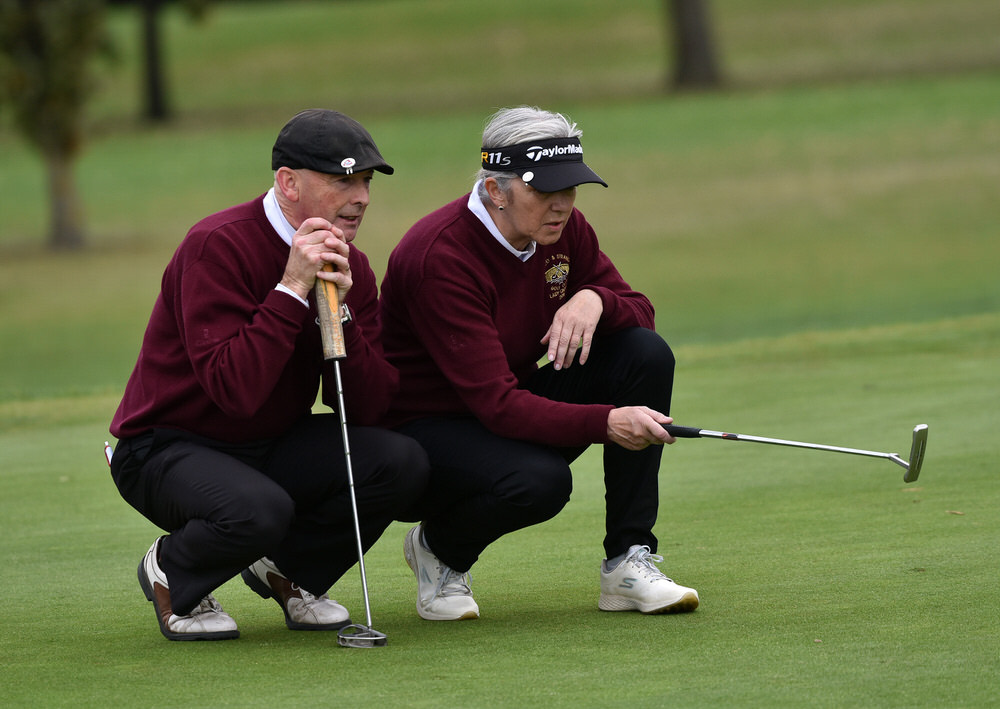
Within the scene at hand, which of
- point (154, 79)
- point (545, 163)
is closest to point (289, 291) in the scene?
point (545, 163)

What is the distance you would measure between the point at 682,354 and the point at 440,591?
6959 mm

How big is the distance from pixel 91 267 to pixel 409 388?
18.5 meters

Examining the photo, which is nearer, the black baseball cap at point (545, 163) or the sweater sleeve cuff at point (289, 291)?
the sweater sleeve cuff at point (289, 291)

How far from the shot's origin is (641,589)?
412cm

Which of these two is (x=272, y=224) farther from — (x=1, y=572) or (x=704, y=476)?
(x=704, y=476)

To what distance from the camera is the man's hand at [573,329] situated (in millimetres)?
4289

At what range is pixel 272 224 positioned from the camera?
160 inches

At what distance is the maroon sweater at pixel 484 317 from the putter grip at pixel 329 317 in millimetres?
351

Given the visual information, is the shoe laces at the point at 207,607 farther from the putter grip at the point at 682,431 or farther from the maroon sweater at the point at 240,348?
the putter grip at the point at 682,431

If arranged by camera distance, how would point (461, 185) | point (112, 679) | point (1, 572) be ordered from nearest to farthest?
point (112, 679)
point (1, 572)
point (461, 185)

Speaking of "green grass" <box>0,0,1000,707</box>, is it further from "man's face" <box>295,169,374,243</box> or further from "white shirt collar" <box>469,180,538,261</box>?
"man's face" <box>295,169,374,243</box>

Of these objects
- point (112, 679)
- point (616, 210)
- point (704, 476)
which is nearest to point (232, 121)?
point (616, 210)

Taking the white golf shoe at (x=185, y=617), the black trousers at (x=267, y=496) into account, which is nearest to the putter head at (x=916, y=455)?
the black trousers at (x=267, y=496)

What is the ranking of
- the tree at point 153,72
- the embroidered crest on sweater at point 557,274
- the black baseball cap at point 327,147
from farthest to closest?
the tree at point 153,72, the embroidered crest on sweater at point 557,274, the black baseball cap at point 327,147
